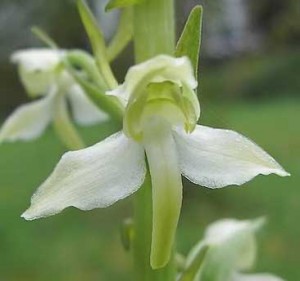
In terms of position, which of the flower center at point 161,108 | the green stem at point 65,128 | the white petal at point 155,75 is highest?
the white petal at point 155,75

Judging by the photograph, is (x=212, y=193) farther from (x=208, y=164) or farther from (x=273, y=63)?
(x=273, y=63)

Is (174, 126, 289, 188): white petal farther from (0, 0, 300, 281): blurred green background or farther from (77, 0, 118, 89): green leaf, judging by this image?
(0, 0, 300, 281): blurred green background

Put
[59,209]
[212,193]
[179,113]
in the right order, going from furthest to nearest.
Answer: [212,193]
[179,113]
[59,209]

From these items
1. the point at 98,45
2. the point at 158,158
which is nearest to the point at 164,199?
the point at 158,158

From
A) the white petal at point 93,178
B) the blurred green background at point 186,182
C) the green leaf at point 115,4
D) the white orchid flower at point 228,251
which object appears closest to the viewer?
the white petal at point 93,178

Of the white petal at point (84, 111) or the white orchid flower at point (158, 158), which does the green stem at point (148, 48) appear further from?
the white petal at point (84, 111)

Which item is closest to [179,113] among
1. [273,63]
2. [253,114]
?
[253,114]

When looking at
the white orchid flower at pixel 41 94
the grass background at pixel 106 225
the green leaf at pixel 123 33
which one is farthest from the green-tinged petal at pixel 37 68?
the grass background at pixel 106 225

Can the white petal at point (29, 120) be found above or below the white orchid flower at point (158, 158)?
below
